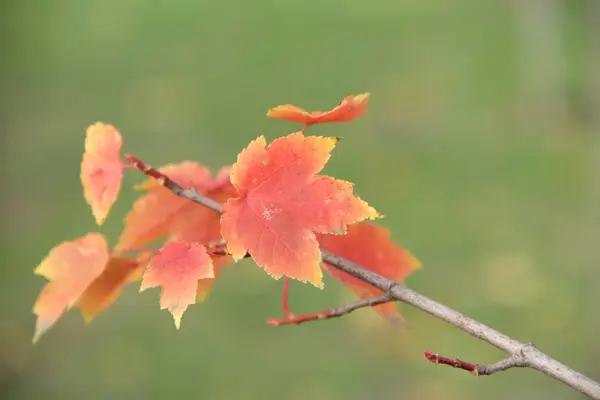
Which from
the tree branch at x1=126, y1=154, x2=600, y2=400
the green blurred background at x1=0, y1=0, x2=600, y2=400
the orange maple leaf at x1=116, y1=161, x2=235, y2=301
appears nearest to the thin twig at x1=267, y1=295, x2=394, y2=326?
the tree branch at x1=126, y1=154, x2=600, y2=400

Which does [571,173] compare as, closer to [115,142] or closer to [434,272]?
[434,272]

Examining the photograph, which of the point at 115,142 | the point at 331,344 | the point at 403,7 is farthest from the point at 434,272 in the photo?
the point at 403,7

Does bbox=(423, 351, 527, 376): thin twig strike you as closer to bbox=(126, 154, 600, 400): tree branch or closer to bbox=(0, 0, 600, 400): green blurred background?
bbox=(126, 154, 600, 400): tree branch

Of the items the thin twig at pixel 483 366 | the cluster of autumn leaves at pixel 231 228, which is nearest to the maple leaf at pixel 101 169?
the cluster of autumn leaves at pixel 231 228

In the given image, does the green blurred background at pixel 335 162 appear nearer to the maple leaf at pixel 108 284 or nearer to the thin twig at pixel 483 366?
the maple leaf at pixel 108 284

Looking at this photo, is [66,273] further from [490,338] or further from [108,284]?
[490,338]

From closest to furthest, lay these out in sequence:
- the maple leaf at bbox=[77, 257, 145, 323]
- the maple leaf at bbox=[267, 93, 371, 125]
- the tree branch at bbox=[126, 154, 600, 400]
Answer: the tree branch at bbox=[126, 154, 600, 400] → the maple leaf at bbox=[267, 93, 371, 125] → the maple leaf at bbox=[77, 257, 145, 323]
